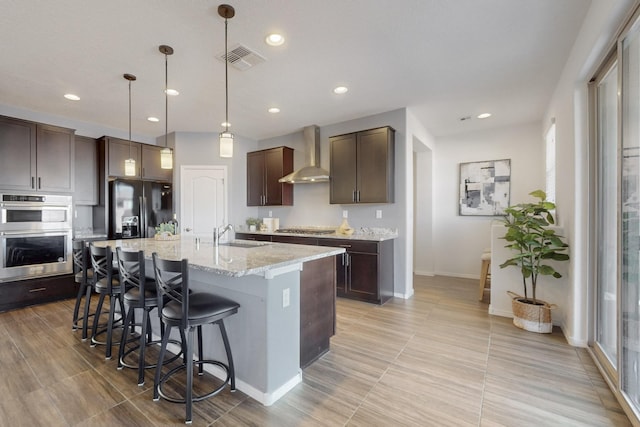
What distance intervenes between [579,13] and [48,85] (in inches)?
203

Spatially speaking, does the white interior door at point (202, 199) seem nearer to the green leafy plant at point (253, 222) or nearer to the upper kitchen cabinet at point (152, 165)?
the upper kitchen cabinet at point (152, 165)

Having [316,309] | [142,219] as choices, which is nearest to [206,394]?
[316,309]

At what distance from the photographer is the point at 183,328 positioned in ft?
5.40

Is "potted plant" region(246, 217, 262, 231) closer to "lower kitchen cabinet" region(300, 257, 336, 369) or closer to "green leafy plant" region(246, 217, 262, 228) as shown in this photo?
"green leafy plant" region(246, 217, 262, 228)

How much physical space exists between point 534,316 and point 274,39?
365 centimetres

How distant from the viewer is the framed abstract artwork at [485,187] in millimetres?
4832

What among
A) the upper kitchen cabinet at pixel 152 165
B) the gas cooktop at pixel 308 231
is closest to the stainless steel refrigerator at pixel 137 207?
the upper kitchen cabinet at pixel 152 165

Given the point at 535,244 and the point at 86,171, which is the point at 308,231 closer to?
the point at 535,244

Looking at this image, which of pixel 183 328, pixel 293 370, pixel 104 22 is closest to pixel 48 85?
pixel 104 22

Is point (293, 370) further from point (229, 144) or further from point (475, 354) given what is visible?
point (229, 144)

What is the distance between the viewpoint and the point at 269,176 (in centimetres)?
530

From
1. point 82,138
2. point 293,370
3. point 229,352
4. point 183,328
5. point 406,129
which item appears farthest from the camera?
point 82,138

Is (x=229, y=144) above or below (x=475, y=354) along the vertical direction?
above

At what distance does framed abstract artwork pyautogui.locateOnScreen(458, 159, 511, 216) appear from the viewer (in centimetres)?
483
